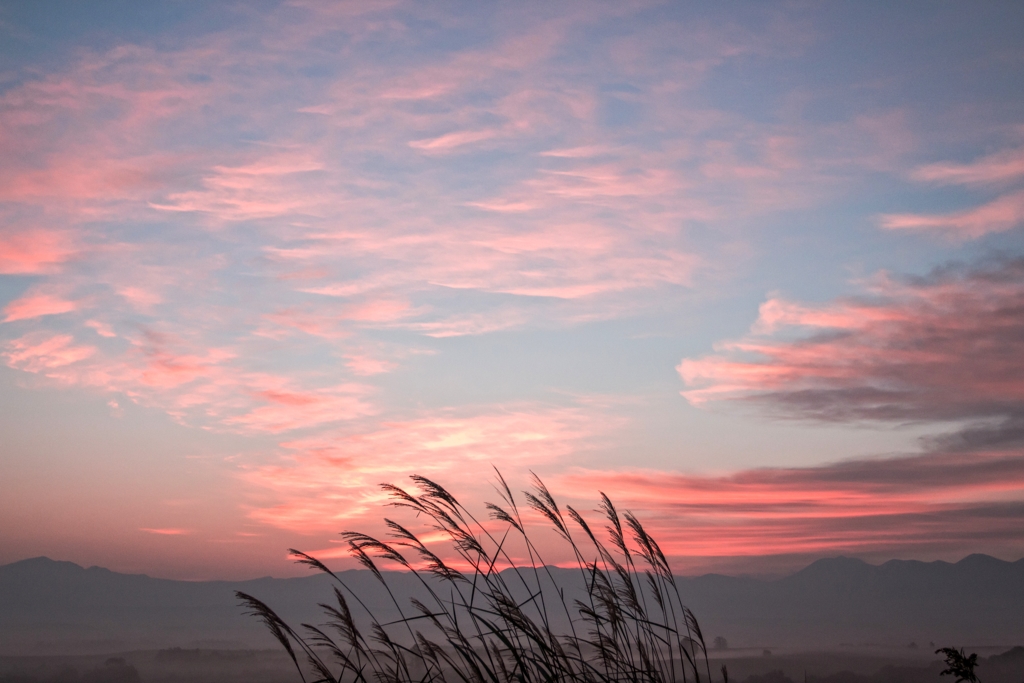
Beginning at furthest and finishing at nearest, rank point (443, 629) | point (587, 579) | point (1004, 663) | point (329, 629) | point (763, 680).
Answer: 1. point (1004, 663)
2. point (763, 680)
3. point (587, 579)
4. point (329, 629)
5. point (443, 629)

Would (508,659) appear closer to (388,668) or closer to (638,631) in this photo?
(388,668)

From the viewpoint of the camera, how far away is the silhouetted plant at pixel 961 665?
4.86 metres

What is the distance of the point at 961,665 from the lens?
492 cm

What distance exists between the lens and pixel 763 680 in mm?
137750

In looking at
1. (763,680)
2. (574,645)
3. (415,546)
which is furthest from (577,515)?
(763,680)

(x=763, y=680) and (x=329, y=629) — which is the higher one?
(x=329, y=629)

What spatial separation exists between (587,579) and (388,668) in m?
1.58

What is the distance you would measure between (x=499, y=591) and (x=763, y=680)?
155 m

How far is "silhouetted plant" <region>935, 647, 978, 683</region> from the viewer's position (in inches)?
191

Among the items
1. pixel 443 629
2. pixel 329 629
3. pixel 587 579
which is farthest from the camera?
pixel 587 579

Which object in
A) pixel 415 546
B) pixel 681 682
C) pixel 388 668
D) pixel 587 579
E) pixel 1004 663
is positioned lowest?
pixel 1004 663

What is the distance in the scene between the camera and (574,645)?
185 inches

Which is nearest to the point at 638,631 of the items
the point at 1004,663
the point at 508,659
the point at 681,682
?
the point at 681,682

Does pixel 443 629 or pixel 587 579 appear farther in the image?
pixel 587 579
